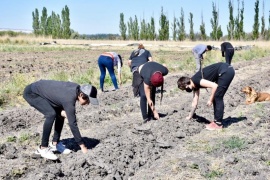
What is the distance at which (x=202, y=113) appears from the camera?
8.63m

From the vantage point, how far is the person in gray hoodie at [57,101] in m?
5.25

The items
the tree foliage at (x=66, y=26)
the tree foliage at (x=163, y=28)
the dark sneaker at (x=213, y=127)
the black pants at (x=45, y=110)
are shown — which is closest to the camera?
the black pants at (x=45, y=110)

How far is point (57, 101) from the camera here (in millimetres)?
5461

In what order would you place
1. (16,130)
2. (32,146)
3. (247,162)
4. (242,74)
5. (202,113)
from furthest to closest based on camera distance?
(242,74)
(202,113)
(16,130)
(32,146)
(247,162)

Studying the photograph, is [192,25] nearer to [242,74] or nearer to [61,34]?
[61,34]

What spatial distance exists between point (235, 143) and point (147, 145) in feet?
4.37

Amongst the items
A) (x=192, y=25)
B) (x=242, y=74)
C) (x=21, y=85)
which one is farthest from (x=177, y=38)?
(x=21, y=85)

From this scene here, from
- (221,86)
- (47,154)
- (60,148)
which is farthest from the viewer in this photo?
(221,86)

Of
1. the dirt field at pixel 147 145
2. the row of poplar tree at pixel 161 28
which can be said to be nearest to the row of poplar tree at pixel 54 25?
the row of poplar tree at pixel 161 28

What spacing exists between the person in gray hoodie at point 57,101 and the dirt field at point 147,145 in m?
0.28

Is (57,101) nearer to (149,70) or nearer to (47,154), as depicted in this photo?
(47,154)

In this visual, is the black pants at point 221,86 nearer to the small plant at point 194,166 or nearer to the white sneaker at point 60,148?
the small plant at point 194,166

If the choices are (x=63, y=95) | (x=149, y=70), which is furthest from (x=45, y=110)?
(x=149, y=70)

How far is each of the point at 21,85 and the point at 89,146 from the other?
18.7 ft
